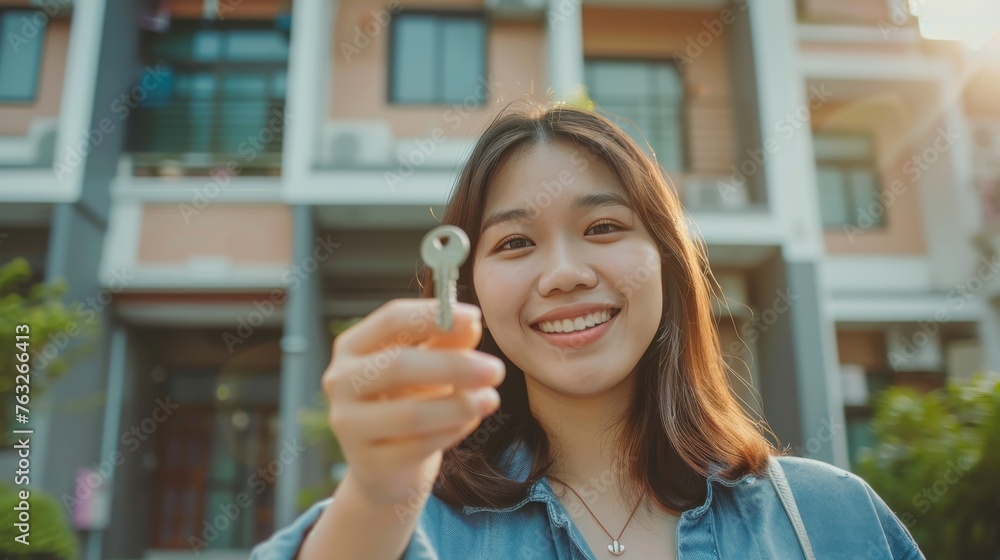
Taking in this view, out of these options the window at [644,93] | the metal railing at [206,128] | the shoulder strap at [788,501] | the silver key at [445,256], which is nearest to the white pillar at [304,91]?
the metal railing at [206,128]

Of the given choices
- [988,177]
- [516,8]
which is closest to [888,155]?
[988,177]

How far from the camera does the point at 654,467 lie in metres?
1.22

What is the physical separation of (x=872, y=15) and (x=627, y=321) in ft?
27.4

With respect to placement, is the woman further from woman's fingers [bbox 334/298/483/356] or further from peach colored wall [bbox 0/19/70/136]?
peach colored wall [bbox 0/19/70/136]

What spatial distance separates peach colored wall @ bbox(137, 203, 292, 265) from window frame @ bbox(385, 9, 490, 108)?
5.78 ft

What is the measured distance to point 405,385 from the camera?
2.16 ft

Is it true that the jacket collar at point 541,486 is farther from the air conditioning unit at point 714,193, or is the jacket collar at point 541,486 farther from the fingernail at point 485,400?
the air conditioning unit at point 714,193

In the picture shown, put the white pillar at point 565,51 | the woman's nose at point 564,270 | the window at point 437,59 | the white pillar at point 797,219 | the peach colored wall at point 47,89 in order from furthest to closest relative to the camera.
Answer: the window at point 437,59 → the peach colored wall at point 47,89 → the white pillar at point 565,51 → the white pillar at point 797,219 → the woman's nose at point 564,270

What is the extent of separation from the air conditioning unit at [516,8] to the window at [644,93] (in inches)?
35.6

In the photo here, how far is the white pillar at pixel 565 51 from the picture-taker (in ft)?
21.2

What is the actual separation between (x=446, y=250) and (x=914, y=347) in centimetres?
855

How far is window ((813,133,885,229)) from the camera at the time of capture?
8195 mm

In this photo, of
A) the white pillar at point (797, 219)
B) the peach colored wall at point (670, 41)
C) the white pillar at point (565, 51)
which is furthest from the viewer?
the peach colored wall at point (670, 41)

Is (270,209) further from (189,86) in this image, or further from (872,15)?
(872,15)
